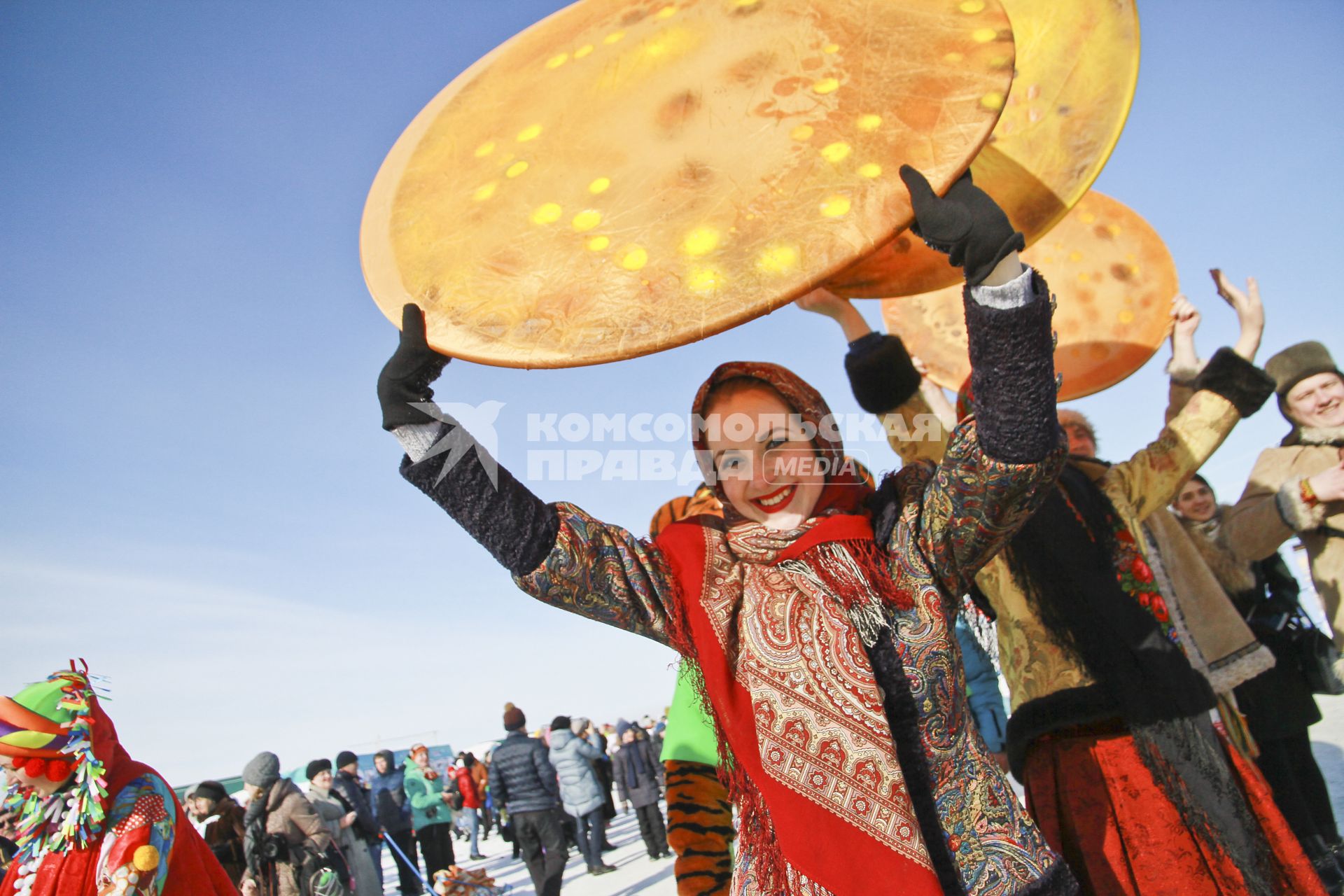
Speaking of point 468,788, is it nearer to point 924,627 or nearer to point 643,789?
point 643,789

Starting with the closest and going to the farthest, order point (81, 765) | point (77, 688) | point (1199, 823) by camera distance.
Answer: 1. point (1199, 823)
2. point (81, 765)
3. point (77, 688)

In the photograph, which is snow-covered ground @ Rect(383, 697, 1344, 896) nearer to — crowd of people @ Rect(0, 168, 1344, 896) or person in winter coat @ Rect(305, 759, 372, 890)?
person in winter coat @ Rect(305, 759, 372, 890)

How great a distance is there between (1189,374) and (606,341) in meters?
2.42

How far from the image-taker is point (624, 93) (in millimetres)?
1625

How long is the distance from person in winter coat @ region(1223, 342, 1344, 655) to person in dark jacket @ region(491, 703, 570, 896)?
19.6 feet

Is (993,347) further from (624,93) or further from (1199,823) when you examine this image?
(1199,823)

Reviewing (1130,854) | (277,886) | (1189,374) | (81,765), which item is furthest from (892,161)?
(277,886)

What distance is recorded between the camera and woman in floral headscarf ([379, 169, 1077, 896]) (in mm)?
1407

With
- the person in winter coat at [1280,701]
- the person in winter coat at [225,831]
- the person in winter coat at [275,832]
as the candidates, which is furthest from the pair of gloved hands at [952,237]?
the person in winter coat at [225,831]

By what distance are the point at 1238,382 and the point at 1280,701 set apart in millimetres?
2152

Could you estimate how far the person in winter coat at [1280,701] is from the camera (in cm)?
352

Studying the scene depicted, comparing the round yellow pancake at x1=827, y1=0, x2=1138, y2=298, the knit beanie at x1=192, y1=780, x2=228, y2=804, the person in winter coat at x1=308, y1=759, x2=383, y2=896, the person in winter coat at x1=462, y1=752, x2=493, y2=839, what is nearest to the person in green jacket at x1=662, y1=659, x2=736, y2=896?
the round yellow pancake at x1=827, y1=0, x2=1138, y2=298

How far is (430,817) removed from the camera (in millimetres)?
8914

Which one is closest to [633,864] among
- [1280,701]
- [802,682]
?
[1280,701]
